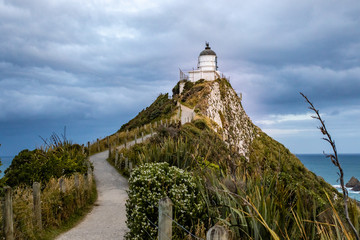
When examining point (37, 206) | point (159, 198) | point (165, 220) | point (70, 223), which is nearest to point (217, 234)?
point (165, 220)

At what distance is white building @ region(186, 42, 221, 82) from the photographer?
5347 cm

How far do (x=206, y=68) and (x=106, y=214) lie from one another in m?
47.5

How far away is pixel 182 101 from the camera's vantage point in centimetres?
4519

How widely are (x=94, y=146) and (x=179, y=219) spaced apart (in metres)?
21.4

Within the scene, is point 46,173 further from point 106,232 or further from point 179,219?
point 179,219

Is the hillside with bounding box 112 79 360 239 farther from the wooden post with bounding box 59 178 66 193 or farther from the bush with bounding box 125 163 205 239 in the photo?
the wooden post with bounding box 59 178 66 193

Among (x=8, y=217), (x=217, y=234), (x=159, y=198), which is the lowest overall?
(x=8, y=217)

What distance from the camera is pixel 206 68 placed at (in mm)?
55250

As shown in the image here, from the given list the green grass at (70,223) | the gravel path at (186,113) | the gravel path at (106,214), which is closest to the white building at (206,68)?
the gravel path at (186,113)

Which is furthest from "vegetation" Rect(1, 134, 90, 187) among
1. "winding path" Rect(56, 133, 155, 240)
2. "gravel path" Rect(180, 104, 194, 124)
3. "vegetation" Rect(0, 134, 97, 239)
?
"gravel path" Rect(180, 104, 194, 124)

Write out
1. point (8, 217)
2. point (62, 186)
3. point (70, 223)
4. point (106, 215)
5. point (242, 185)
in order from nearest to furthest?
point (242, 185)
point (8, 217)
point (70, 223)
point (62, 186)
point (106, 215)

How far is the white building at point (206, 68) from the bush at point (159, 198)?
158ft

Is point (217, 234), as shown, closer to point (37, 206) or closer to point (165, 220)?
point (165, 220)

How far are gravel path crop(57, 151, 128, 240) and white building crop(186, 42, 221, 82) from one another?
127 feet
